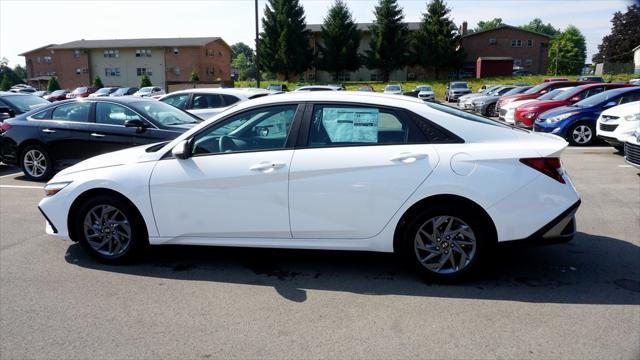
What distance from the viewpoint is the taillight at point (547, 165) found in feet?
13.2

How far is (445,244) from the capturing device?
4.19 m

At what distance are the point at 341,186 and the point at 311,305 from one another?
3.23ft

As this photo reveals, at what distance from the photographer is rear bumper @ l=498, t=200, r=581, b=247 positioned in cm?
403

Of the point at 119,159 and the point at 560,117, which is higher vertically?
the point at 119,159

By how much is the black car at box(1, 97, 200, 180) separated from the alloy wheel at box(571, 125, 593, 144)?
9.32m

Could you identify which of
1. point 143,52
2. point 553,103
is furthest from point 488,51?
point 553,103

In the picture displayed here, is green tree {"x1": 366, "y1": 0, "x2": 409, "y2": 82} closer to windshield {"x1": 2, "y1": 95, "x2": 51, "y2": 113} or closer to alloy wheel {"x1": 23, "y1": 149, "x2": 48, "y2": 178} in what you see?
windshield {"x1": 2, "y1": 95, "x2": 51, "y2": 113}

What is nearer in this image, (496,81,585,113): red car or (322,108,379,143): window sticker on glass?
(322,108,379,143): window sticker on glass

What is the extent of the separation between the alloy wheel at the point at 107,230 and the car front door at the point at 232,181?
0.42 meters

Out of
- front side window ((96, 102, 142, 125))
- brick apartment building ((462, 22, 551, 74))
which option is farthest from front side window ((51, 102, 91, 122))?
brick apartment building ((462, 22, 551, 74))

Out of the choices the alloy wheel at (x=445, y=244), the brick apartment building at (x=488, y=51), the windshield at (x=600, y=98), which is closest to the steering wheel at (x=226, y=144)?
the alloy wheel at (x=445, y=244)

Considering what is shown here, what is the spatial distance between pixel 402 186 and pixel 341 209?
1.78 feet

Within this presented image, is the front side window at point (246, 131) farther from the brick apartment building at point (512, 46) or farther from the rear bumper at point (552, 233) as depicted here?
the brick apartment building at point (512, 46)

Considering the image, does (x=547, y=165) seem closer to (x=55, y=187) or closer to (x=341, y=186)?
(x=341, y=186)
